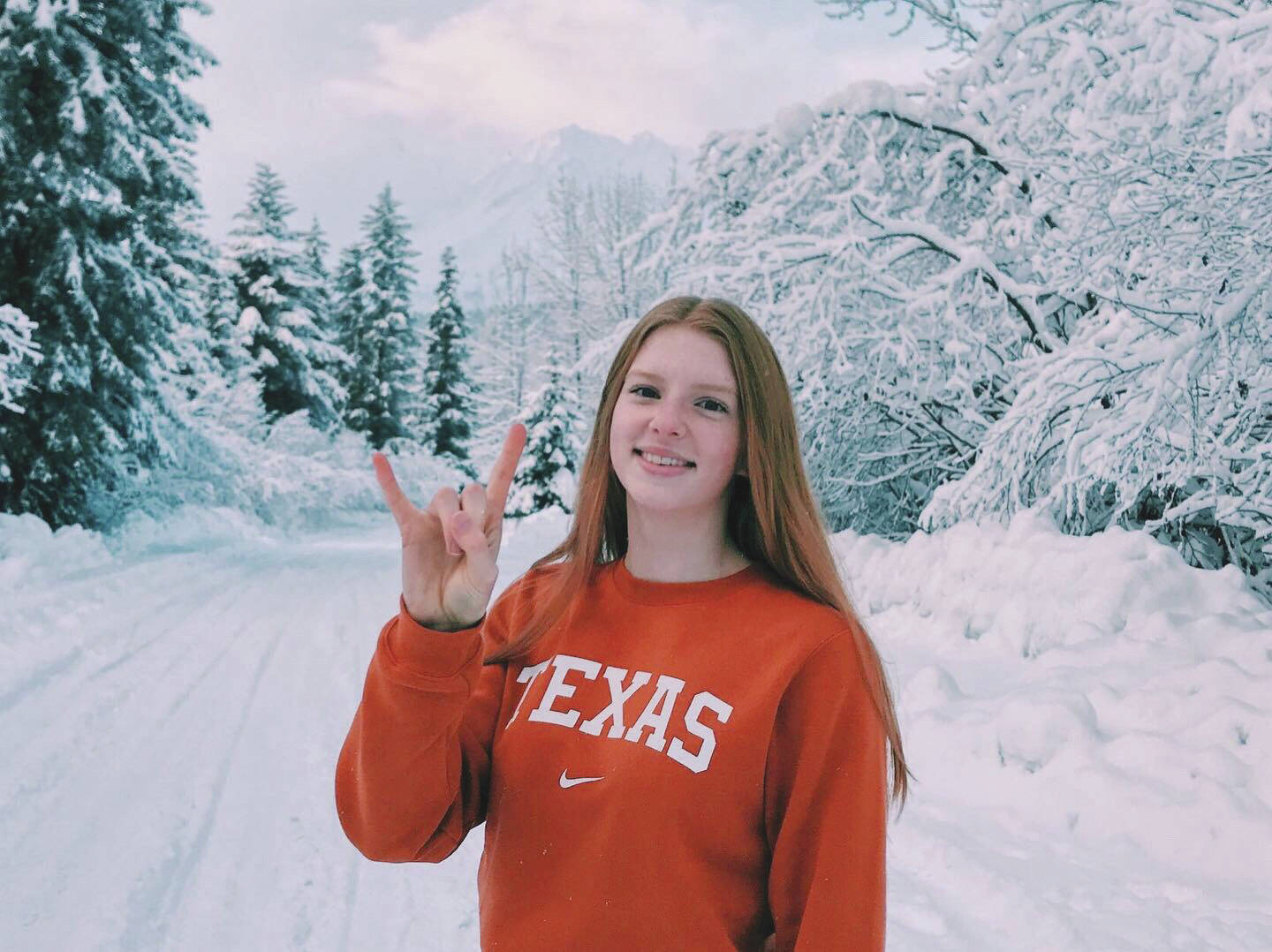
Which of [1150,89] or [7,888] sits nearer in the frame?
[7,888]

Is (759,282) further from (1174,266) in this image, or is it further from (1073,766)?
(1073,766)

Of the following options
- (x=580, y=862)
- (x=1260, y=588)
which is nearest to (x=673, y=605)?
(x=580, y=862)

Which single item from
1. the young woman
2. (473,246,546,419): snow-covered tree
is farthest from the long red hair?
(473,246,546,419): snow-covered tree

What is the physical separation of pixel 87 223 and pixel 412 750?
1349cm

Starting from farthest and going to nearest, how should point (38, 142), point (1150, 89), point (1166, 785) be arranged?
point (38, 142), point (1150, 89), point (1166, 785)

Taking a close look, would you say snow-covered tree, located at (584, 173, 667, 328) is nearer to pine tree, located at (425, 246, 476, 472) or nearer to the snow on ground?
pine tree, located at (425, 246, 476, 472)

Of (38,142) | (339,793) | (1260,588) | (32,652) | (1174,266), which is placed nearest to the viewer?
(339,793)

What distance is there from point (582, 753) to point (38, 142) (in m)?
13.6

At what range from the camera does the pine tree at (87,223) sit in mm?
11719

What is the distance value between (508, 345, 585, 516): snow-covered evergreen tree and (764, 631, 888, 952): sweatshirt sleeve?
21.7m

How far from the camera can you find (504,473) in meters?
1.59

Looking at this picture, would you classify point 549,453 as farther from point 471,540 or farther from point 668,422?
point 471,540

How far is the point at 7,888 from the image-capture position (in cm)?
336

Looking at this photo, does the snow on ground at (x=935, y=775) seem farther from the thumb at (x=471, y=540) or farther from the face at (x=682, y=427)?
the thumb at (x=471, y=540)
